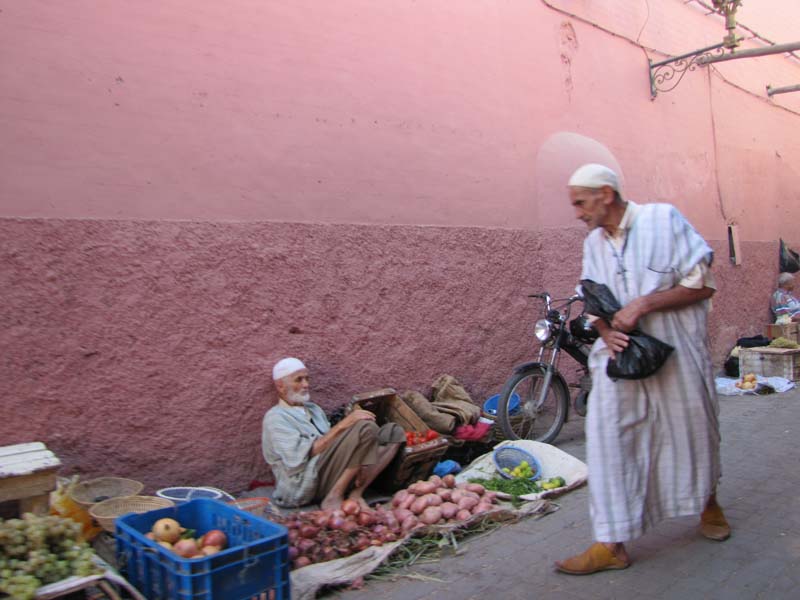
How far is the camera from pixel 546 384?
5.78 metres

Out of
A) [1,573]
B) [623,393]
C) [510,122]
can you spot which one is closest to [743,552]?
[623,393]

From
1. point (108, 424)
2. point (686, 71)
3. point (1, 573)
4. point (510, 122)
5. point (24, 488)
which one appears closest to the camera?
point (1, 573)

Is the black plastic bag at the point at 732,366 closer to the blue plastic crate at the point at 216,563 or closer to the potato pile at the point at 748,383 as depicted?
the potato pile at the point at 748,383

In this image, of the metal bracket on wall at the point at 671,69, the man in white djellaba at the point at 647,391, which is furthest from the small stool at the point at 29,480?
the metal bracket on wall at the point at 671,69

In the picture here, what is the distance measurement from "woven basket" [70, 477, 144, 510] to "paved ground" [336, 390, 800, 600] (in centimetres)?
131

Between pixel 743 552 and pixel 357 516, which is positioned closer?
pixel 743 552

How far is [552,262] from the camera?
6859mm

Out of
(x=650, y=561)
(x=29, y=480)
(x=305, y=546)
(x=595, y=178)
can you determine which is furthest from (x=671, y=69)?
(x=29, y=480)

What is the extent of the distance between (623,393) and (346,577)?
152cm

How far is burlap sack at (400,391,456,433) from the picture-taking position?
16.8 feet

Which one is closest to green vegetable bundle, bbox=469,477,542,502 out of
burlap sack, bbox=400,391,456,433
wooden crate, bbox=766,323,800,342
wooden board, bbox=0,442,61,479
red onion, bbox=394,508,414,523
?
burlap sack, bbox=400,391,456,433

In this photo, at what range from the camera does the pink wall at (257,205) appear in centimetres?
387

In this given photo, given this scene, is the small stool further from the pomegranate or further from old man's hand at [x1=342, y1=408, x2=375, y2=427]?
old man's hand at [x1=342, y1=408, x2=375, y2=427]

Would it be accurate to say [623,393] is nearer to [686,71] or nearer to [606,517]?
[606,517]
